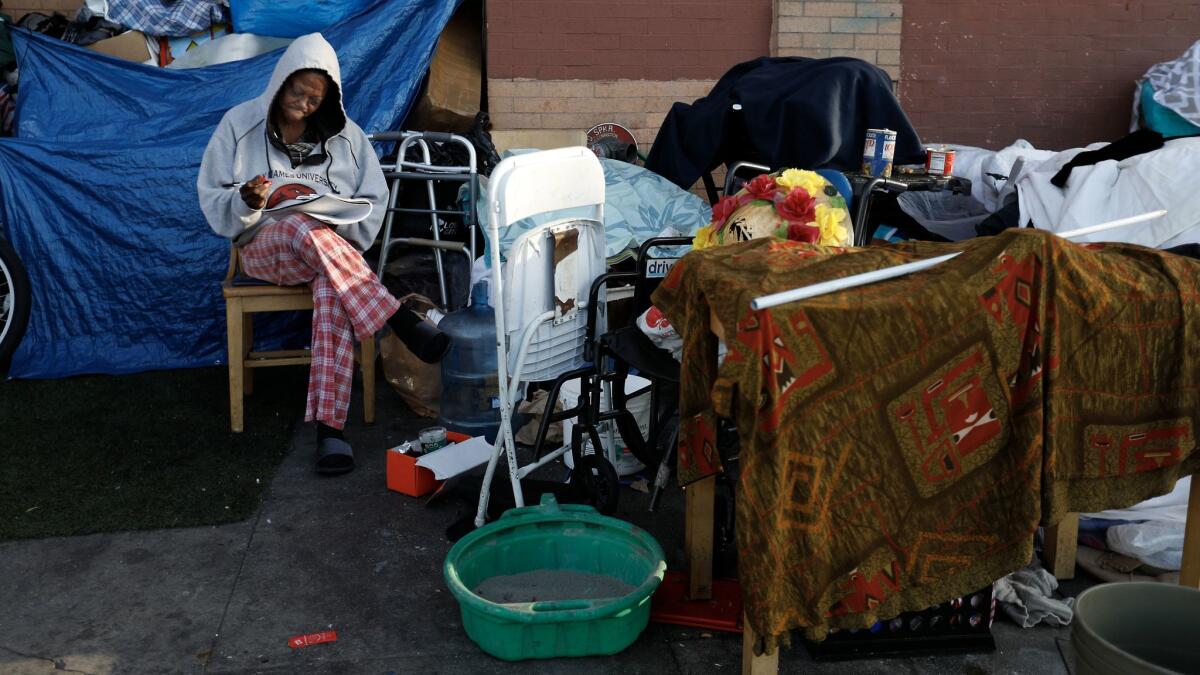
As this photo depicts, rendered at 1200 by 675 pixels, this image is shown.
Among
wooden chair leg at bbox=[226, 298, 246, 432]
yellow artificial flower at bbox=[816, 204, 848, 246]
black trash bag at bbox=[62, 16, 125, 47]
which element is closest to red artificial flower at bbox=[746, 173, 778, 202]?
yellow artificial flower at bbox=[816, 204, 848, 246]

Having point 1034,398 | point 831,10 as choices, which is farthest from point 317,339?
point 831,10

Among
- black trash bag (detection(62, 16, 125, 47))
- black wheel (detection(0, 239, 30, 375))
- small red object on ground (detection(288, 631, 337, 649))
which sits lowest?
small red object on ground (detection(288, 631, 337, 649))

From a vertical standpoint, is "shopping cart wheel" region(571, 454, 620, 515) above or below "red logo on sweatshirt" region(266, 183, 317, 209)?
below

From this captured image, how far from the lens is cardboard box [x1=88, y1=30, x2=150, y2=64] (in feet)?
18.9

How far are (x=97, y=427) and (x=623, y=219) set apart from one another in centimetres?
262

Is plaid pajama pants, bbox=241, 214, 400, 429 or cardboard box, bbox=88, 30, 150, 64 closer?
plaid pajama pants, bbox=241, 214, 400, 429

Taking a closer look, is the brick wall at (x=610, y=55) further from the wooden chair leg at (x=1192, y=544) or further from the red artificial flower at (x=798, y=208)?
the wooden chair leg at (x=1192, y=544)

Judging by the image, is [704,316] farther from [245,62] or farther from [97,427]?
[245,62]

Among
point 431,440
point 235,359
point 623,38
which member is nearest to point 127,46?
point 235,359

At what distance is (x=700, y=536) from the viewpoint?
291cm

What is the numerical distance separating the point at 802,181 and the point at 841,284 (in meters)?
0.93

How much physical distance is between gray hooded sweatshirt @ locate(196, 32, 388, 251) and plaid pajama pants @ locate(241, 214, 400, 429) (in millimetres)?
133

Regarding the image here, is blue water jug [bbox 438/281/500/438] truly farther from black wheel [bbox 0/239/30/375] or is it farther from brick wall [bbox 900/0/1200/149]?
brick wall [bbox 900/0/1200/149]

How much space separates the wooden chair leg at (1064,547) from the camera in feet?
10.5
